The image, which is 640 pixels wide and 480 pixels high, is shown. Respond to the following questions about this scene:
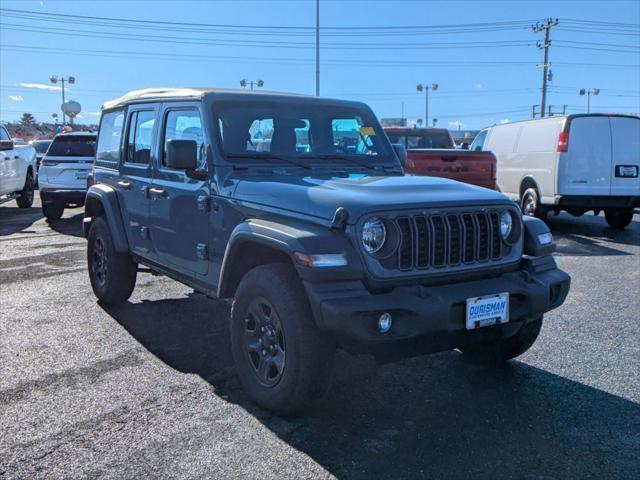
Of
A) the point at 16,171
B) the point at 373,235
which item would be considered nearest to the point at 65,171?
the point at 16,171

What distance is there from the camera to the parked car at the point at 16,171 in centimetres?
1320

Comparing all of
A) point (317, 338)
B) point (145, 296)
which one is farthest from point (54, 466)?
point (145, 296)

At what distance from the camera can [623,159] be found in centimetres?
1146

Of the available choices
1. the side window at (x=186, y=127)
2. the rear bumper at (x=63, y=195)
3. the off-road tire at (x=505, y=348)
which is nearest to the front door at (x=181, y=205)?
the side window at (x=186, y=127)

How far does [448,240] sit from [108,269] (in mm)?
3630

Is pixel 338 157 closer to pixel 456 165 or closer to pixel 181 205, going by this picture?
pixel 181 205

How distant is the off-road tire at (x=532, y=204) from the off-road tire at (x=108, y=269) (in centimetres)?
842

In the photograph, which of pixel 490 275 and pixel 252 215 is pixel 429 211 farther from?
pixel 252 215

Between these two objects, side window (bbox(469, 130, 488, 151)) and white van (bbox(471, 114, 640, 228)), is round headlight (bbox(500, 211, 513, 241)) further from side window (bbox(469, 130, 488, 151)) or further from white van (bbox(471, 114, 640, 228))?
side window (bbox(469, 130, 488, 151))

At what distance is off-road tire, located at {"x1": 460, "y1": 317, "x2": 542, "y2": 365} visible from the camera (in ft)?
14.3

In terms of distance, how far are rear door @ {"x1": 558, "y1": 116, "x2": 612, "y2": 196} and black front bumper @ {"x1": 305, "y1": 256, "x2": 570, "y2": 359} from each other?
830 centimetres

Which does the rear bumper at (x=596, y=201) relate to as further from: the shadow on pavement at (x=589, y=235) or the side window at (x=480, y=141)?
the side window at (x=480, y=141)

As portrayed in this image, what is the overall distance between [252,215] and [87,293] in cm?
363

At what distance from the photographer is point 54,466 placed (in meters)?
3.19
